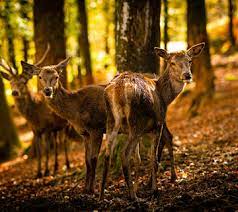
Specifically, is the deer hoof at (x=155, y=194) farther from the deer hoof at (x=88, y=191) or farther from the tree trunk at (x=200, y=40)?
the tree trunk at (x=200, y=40)

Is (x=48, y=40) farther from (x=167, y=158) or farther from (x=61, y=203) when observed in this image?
(x=61, y=203)

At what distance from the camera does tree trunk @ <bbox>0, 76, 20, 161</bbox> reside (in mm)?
15688

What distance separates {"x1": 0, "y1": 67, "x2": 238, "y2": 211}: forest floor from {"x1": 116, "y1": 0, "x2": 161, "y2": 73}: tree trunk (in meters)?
1.92

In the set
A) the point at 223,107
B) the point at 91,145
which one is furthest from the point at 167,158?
the point at 223,107

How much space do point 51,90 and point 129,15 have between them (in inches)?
89.3

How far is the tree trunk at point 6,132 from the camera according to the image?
51.5 feet

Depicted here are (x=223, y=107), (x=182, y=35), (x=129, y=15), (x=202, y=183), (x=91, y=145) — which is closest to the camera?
(x=202, y=183)

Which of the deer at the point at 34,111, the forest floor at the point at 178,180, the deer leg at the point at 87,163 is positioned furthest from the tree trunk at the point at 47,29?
the deer leg at the point at 87,163

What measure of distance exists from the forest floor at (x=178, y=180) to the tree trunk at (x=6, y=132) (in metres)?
1.05

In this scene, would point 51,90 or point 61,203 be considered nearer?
point 61,203

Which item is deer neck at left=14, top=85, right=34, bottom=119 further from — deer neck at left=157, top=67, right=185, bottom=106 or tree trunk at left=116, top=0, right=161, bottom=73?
deer neck at left=157, top=67, right=185, bottom=106

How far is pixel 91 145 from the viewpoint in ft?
26.6

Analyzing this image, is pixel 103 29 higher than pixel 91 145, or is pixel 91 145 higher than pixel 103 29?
pixel 103 29

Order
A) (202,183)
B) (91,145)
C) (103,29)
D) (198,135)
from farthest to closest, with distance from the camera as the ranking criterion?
(103,29) → (198,135) → (91,145) → (202,183)
